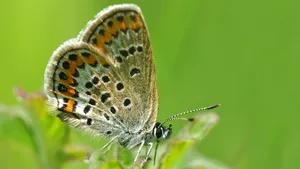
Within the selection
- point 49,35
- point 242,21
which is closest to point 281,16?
point 242,21

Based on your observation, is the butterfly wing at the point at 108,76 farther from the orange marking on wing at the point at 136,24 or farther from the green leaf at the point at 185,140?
the green leaf at the point at 185,140

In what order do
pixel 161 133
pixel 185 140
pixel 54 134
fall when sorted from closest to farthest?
pixel 185 140, pixel 54 134, pixel 161 133

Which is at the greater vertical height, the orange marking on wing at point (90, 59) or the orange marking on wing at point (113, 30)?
the orange marking on wing at point (113, 30)

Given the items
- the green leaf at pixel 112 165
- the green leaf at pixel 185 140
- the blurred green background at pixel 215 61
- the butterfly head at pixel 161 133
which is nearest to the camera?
the green leaf at pixel 112 165

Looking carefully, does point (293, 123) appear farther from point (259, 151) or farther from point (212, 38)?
point (212, 38)

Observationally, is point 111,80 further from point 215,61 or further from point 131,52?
point 215,61

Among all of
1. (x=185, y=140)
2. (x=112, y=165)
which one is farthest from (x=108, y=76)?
(x=112, y=165)

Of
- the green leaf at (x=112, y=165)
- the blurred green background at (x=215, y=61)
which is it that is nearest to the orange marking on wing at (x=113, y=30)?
the green leaf at (x=112, y=165)
